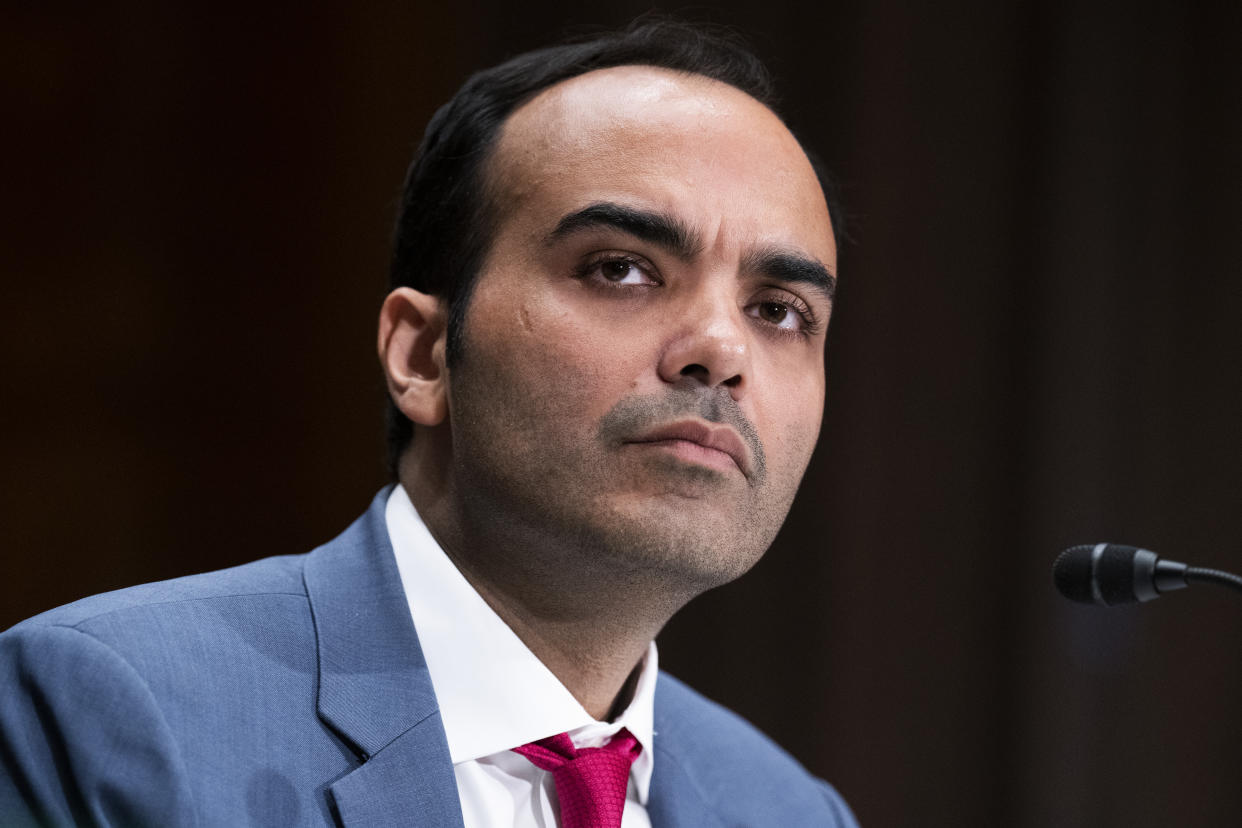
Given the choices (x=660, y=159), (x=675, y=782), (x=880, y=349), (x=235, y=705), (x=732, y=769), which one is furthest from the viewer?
(x=880, y=349)

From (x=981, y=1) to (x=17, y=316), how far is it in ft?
8.44

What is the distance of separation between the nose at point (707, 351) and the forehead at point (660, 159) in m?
0.12

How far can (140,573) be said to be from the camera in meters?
3.02

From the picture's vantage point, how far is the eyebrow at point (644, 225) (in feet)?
5.35

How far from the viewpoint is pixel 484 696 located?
1599 millimetres

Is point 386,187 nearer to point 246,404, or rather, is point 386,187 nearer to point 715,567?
point 246,404

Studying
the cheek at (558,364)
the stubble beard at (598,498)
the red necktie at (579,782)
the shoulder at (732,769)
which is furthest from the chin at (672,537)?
the shoulder at (732,769)

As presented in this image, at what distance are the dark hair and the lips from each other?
33cm

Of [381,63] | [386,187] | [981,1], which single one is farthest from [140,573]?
[981,1]

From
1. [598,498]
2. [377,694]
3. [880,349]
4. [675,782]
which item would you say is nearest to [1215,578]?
[598,498]

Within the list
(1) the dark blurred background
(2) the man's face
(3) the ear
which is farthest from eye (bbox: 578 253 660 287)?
(1) the dark blurred background

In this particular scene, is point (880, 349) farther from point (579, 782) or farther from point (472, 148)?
point (579, 782)

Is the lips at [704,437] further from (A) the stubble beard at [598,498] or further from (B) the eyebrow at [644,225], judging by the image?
(B) the eyebrow at [644,225]

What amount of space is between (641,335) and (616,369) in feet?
0.19
